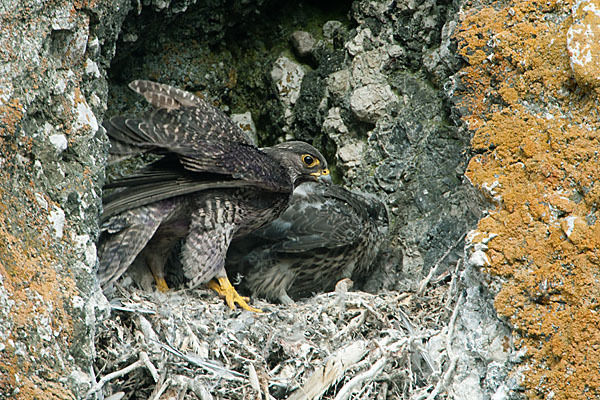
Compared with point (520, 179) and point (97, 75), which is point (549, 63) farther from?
point (97, 75)

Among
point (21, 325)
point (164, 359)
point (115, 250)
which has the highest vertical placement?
point (21, 325)

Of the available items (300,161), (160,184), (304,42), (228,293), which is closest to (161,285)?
(228,293)

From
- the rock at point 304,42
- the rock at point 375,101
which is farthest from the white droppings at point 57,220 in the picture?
A: the rock at point 304,42

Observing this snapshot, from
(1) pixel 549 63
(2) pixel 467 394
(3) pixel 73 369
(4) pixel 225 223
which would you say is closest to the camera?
(3) pixel 73 369

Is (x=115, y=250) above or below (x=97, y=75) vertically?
below

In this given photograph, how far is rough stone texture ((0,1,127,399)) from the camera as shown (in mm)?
2629

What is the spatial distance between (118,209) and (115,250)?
21 cm

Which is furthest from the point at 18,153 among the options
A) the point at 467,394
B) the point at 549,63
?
the point at 549,63

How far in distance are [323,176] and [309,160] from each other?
175 millimetres

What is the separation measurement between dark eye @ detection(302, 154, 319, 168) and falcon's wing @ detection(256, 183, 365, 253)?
222 millimetres

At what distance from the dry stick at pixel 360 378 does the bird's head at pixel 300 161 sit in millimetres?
1661

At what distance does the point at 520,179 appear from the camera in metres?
3.30

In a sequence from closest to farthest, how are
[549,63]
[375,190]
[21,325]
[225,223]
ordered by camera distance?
[21,325] < [549,63] < [225,223] < [375,190]

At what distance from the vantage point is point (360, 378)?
10.6 feet
